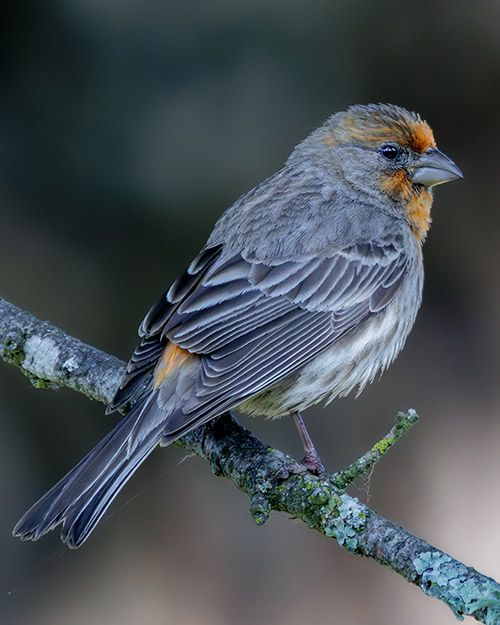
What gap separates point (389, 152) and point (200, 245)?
1.70 meters

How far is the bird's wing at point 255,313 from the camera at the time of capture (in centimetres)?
383

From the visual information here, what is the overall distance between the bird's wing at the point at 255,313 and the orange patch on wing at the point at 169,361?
5 cm

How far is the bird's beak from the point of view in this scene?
4680 mm

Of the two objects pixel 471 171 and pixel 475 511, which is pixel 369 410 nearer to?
pixel 475 511

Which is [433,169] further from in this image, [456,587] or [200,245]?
[456,587]

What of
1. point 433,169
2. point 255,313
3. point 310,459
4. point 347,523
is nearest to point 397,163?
point 433,169

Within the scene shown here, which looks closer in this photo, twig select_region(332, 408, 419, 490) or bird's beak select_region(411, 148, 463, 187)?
twig select_region(332, 408, 419, 490)

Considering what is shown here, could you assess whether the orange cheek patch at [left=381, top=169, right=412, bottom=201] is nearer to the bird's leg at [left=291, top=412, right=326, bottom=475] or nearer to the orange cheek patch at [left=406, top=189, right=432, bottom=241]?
the orange cheek patch at [left=406, top=189, right=432, bottom=241]

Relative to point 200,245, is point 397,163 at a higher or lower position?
higher

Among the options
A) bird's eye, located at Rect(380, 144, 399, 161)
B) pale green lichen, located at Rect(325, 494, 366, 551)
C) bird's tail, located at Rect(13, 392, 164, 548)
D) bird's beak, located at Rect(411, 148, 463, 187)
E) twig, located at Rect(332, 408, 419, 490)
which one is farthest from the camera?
bird's eye, located at Rect(380, 144, 399, 161)

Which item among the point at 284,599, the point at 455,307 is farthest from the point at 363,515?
the point at 455,307

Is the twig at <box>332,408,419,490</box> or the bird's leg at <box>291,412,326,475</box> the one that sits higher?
the twig at <box>332,408,419,490</box>

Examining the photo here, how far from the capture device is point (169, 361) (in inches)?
156

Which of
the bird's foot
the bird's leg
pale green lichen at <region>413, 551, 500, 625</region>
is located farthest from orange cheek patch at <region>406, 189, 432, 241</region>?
pale green lichen at <region>413, 551, 500, 625</region>
